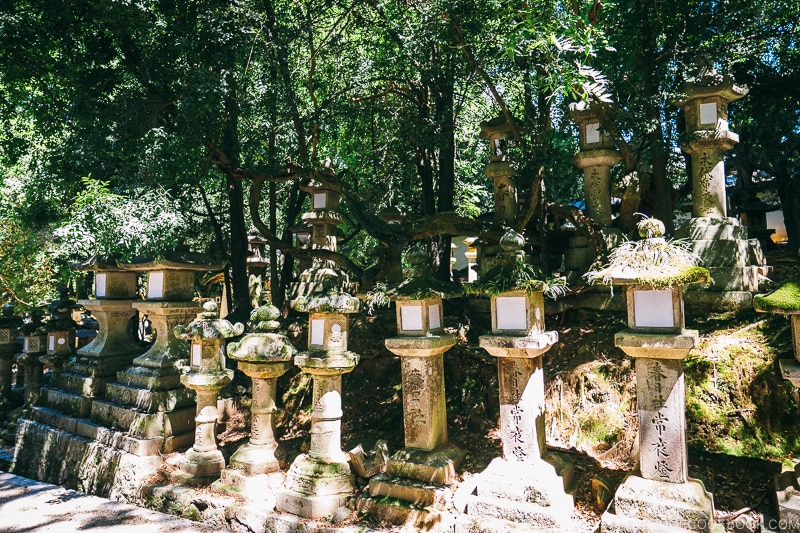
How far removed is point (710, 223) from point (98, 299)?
907 centimetres

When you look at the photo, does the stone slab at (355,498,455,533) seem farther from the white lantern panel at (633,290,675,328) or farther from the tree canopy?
the tree canopy

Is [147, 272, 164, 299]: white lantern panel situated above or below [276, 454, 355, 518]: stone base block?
above

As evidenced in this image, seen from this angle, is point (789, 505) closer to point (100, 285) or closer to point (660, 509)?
point (660, 509)

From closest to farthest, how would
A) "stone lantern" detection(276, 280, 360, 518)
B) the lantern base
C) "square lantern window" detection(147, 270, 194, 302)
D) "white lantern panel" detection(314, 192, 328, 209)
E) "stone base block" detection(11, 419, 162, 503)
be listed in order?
1. the lantern base
2. "stone lantern" detection(276, 280, 360, 518)
3. "stone base block" detection(11, 419, 162, 503)
4. "square lantern window" detection(147, 270, 194, 302)
5. "white lantern panel" detection(314, 192, 328, 209)

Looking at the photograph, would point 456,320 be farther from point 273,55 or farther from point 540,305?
point 273,55

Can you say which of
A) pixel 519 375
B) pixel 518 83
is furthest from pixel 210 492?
pixel 518 83

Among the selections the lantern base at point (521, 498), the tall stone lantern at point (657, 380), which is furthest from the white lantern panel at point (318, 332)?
the tall stone lantern at point (657, 380)

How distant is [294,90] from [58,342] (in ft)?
19.9

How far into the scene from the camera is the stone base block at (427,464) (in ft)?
15.6

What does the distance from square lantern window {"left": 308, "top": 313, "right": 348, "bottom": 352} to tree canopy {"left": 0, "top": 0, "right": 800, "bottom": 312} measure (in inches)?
86.6

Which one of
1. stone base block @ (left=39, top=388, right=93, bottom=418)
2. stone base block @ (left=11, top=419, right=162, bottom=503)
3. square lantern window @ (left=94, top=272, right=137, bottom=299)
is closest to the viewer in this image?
stone base block @ (left=11, top=419, right=162, bottom=503)

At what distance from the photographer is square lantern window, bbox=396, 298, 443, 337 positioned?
5031 millimetres

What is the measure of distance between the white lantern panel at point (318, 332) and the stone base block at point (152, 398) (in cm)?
259

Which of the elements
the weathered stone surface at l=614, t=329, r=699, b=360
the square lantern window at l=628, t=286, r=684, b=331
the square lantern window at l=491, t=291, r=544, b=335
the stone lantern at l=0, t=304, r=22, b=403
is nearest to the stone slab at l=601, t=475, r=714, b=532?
the weathered stone surface at l=614, t=329, r=699, b=360
